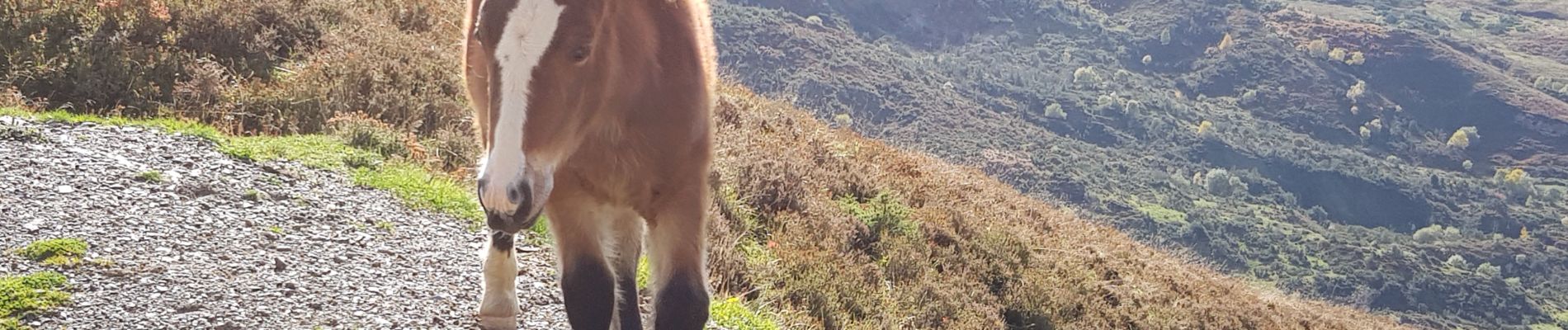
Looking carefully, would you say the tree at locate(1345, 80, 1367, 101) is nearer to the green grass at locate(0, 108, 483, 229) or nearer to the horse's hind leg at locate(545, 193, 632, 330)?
the green grass at locate(0, 108, 483, 229)

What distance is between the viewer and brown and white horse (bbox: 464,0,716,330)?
259 centimetres

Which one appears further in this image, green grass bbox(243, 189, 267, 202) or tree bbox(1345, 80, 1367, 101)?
tree bbox(1345, 80, 1367, 101)

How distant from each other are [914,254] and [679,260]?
→ 5.67 metres

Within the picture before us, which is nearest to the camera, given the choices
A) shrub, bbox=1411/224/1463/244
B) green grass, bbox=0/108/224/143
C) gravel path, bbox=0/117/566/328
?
gravel path, bbox=0/117/566/328

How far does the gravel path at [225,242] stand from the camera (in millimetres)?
4422

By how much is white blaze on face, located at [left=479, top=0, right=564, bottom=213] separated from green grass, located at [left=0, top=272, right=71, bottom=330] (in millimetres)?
2610

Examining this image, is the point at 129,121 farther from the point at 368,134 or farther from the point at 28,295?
the point at 28,295

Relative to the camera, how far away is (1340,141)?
104188 mm

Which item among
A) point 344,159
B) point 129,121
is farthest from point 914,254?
point 129,121

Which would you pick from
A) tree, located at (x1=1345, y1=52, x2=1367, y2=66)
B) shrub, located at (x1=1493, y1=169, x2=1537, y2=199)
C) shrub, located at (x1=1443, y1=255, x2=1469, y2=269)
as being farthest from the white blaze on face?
tree, located at (x1=1345, y1=52, x2=1367, y2=66)

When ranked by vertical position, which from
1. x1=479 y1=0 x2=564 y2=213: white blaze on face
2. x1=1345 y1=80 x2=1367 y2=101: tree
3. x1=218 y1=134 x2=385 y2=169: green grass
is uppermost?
x1=479 y1=0 x2=564 y2=213: white blaze on face

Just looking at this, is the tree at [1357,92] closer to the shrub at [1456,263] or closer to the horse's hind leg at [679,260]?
the shrub at [1456,263]

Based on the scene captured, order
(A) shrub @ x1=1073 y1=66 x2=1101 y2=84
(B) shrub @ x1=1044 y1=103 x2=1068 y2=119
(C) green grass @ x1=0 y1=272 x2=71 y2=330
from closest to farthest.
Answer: (C) green grass @ x1=0 y1=272 x2=71 y2=330 < (B) shrub @ x1=1044 y1=103 x2=1068 y2=119 < (A) shrub @ x1=1073 y1=66 x2=1101 y2=84

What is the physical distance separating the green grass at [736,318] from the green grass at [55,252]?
2.90m
